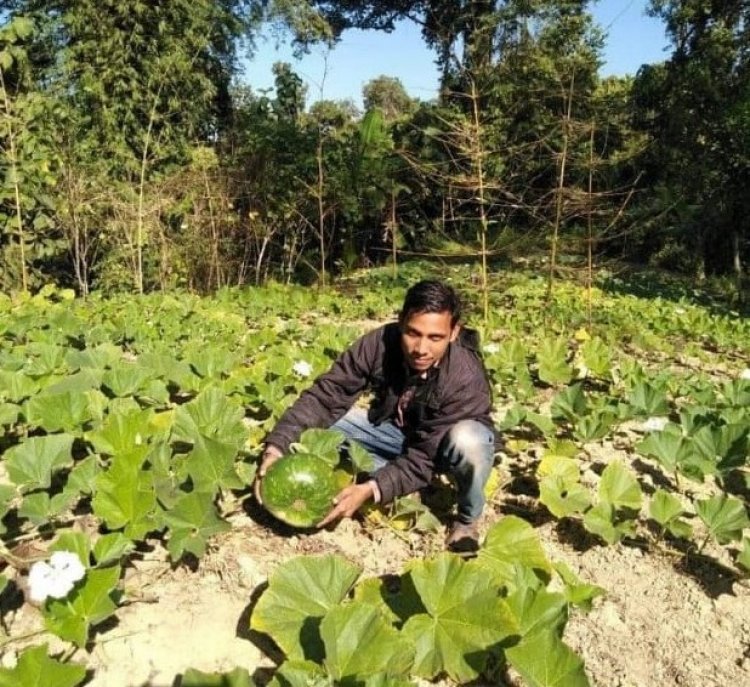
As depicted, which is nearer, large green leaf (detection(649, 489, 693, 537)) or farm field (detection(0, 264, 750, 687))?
farm field (detection(0, 264, 750, 687))

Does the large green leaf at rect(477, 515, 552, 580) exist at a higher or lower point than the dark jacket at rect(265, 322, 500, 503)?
lower

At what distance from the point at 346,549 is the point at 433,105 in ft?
50.5

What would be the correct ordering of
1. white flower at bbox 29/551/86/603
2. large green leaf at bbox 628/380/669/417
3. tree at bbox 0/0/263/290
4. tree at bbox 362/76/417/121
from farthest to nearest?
tree at bbox 362/76/417/121 < tree at bbox 0/0/263/290 < large green leaf at bbox 628/380/669/417 < white flower at bbox 29/551/86/603

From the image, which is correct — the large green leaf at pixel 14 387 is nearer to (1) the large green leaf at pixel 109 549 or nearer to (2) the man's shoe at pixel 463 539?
(1) the large green leaf at pixel 109 549

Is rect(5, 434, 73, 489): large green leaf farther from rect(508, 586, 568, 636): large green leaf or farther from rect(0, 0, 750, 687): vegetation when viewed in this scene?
rect(508, 586, 568, 636): large green leaf

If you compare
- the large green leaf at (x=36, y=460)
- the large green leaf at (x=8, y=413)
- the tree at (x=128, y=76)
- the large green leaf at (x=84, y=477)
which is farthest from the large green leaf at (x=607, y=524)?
the tree at (x=128, y=76)

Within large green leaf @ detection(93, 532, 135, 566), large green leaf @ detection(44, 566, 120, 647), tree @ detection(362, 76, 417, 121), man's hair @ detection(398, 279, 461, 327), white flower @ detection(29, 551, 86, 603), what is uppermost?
tree @ detection(362, 76, 417, 121)

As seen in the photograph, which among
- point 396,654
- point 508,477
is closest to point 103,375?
point 508,477

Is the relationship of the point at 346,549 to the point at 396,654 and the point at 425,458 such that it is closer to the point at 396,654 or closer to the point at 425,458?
the point at 425,458

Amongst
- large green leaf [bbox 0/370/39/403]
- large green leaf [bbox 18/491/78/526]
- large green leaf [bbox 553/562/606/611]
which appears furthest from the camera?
large green leaf [bbox 0/370/39/403]

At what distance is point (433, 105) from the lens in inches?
656

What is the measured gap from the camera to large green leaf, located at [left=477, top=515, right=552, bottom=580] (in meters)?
2.33

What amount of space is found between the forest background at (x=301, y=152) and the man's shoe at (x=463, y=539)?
428 centimetres

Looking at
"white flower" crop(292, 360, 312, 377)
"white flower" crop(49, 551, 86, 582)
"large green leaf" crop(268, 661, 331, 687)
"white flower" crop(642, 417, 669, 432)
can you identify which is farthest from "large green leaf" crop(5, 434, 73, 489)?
"white flower" crop(642, 417, 669, 432)
